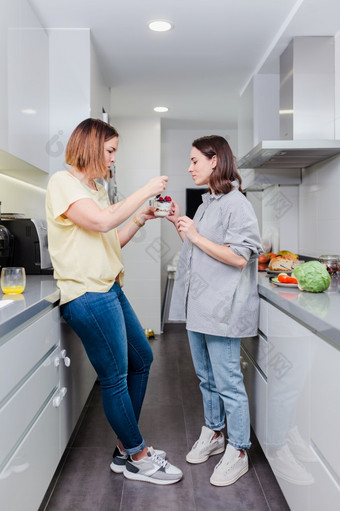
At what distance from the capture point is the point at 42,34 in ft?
8.64

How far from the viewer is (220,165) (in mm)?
1979

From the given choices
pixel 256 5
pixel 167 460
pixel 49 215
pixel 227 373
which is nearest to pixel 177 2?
pixel 256 5

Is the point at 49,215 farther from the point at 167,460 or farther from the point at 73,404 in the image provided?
the point at 167,460

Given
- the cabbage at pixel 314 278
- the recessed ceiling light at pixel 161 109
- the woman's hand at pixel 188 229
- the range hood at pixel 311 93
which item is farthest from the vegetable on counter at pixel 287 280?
the recessed ceiling light at pixel 161 109

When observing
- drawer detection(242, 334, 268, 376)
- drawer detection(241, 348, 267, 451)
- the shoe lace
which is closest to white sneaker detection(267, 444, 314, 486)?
drawer detection(241, 348, 267, 451)

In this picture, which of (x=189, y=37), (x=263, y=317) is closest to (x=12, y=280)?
(x=263, y=317)

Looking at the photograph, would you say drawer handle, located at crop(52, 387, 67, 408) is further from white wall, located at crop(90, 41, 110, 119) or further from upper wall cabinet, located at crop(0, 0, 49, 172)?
white wall, located at crop(90, 41, 110, 119)

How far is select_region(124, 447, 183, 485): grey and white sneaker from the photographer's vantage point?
6.49 feet

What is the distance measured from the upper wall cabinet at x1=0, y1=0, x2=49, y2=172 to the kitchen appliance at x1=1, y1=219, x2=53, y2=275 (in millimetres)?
330

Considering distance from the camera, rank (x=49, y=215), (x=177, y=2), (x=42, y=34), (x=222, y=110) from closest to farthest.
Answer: (x=49, y=215), (x=177, y=2), (x=42, y=34), (x=222, y=110)

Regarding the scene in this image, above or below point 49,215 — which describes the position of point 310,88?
above

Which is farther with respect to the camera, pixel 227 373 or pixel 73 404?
pixel 73 404

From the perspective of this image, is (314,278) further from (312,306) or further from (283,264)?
(283,264)

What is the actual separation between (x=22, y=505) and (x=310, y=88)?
2.56 metres
